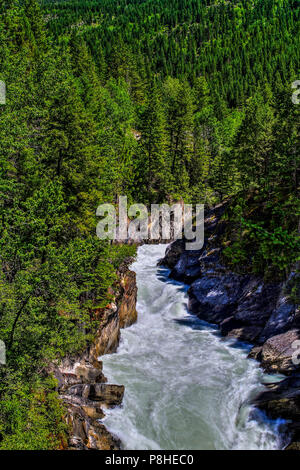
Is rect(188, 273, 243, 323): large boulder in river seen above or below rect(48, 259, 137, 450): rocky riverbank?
above

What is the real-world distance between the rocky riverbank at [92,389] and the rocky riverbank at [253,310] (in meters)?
6.74

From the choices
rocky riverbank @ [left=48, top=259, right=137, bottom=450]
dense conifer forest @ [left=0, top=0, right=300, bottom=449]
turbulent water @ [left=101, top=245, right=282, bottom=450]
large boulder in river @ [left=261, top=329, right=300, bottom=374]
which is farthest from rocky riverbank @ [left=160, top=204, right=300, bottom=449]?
rocky riverbank @ [left=48, top=259, right=137, bottom=450]

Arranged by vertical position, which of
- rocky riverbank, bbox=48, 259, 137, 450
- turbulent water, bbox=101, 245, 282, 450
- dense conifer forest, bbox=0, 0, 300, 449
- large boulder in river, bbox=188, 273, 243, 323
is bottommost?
turbulent water, bbox=101, 245, 282, 450

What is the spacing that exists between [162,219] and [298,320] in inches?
1127

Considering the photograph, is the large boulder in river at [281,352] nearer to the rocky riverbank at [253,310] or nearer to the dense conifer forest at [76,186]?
the rocky riverbank at [253,310]

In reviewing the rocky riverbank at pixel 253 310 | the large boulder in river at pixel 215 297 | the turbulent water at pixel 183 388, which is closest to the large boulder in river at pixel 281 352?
the rocky riverbank at pixel 253 310

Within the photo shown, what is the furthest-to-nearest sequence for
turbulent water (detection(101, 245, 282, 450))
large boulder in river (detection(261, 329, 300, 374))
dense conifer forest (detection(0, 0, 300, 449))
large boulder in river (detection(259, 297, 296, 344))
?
→ large boulder in river (detection(259, 297, 296, 344)), large boulder in river (detection(261, 329, 300, 374)), turbulent water (detection(101, 245, 282, 450)), dense conifer forest (detection(0, 0, 300, 449))

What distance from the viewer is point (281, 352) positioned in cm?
1747

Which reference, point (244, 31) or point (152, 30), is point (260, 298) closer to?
point (244, 31)

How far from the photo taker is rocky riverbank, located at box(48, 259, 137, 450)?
12766 millimetres

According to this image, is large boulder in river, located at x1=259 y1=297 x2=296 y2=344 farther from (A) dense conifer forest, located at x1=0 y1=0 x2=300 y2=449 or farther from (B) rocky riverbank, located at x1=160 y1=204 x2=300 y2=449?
(A) dense conifer forest, located at x1=0 y1=0 x2=300 y2=449

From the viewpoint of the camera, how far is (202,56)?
4958 inches

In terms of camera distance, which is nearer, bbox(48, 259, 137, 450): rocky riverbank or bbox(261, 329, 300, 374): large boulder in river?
bbox(48, 259, 137, 450): rocky riverbank

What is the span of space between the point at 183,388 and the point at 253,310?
7236 mm
